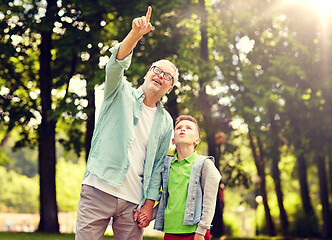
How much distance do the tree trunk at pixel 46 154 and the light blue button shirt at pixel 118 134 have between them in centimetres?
1114

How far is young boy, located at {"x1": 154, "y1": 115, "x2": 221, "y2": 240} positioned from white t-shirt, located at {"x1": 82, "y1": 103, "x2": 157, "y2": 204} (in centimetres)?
41

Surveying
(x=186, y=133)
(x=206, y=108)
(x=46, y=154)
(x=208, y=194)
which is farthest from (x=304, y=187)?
(x=208, y=194)

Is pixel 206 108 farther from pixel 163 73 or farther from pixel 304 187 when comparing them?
pixel 163 73

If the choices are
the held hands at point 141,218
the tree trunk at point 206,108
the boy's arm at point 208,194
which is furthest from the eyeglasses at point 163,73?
the tree trunk at point 206,108

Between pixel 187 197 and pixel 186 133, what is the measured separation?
2.15 feet

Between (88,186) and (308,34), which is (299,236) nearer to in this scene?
(308,34)

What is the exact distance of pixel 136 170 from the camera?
4047 millimetres

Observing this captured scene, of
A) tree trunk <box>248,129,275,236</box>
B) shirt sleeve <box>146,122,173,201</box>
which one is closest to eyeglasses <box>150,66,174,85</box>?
shirt sleeve <box>146,122,173,201</box>

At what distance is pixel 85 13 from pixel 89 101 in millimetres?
2568

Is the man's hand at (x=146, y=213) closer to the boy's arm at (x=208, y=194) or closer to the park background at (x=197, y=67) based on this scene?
the boy's arm at (x=208, y=194)

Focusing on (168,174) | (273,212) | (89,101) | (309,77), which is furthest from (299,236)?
(168,174)

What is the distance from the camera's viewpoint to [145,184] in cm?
408

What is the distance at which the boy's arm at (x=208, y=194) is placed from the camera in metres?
4.19

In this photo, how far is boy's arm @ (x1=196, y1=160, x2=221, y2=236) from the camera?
419 centimetres
